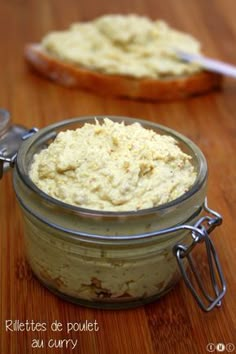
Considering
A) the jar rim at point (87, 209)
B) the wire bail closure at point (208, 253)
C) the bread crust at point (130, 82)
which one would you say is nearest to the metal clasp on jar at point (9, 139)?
the jar rim at point (87, 209)

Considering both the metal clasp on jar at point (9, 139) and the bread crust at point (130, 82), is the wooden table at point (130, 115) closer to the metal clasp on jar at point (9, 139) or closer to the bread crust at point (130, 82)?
the bread crust at point (130, 82)

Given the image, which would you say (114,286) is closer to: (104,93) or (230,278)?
(230,278)

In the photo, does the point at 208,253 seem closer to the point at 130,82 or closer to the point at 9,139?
the point at 9,139

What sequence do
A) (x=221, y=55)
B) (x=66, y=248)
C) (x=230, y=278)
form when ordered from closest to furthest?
(x=66, y=248) → (x=230, y=278) → (x=221, y=55)

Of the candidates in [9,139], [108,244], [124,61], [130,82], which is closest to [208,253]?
[108,244]

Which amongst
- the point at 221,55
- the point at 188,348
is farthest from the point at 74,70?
the point at 188,348

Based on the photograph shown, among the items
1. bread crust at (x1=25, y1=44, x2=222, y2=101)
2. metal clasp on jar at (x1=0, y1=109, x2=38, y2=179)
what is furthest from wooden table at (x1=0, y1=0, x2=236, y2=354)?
metal clasp on jar at (x1=0, y1=109, x2=38, y2=179)
